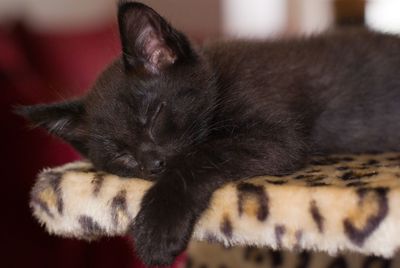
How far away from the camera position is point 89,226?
38.6 inches

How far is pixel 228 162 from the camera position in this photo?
3.04ft

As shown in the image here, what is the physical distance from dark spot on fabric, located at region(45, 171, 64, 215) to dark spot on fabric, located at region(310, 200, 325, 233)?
0.48m

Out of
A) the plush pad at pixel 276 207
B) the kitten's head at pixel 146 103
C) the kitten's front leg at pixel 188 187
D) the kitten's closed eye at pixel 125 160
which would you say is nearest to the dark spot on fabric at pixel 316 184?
the plush pad at pixel 276 207

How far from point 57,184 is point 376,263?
2.48 feet

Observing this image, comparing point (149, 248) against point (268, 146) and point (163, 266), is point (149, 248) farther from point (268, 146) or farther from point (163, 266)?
point (268, 146)

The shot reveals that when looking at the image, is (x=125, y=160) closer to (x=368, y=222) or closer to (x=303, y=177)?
(x=303, y=177)

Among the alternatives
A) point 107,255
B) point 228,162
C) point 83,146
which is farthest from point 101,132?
point 107,255

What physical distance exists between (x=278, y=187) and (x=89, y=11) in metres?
3.12

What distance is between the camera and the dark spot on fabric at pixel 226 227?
2.75ft

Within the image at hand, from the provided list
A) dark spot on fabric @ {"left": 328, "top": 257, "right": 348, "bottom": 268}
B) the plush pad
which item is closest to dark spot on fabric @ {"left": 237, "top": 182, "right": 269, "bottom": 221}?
the plush pad

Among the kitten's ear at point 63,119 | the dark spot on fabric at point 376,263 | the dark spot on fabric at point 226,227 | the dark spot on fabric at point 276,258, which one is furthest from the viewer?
the dark spot on fabric at point 276,258

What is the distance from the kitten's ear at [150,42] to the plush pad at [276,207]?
0.80 ft

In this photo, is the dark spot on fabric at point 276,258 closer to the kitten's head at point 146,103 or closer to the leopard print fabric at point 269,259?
the leopard print fabric at point 269,259

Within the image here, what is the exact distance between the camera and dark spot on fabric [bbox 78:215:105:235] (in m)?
0.97
